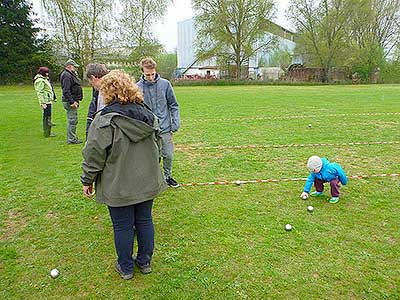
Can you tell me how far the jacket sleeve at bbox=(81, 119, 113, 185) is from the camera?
2.71 m

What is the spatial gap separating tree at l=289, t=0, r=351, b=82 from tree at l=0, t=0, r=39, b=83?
2863 centimetres

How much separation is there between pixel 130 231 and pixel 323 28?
43.4m

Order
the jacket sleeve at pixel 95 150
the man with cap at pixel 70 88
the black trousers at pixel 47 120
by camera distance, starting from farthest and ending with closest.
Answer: the black trousers at pixel 47 120 → the man with cap at pixel 70 88 → the jacket sleeve at pixel 95 150

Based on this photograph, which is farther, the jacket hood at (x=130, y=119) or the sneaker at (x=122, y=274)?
the sneaker at (x=122, y=274)

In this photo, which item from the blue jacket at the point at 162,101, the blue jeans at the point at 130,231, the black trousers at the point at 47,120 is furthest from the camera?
the black trousers at the point at 47,120

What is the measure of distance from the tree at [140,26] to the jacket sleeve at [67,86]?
1208 inches

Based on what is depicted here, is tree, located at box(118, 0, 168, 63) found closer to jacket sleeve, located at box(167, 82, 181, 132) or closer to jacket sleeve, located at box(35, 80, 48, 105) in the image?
jacket sleeve, located at box(35, 80, 48, 105)

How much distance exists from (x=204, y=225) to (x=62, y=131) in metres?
7.38

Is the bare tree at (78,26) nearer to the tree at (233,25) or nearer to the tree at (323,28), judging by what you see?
the tree at (233,25)

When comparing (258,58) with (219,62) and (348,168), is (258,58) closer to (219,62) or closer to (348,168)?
(219,62)

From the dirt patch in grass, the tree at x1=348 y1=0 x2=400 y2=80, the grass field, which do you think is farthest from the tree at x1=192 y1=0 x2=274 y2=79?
the dirt patch in grass

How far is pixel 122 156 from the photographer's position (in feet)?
9.20

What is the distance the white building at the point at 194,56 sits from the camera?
1854 inches

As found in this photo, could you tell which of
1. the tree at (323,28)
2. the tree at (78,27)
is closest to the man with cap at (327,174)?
the tree at (78,27)
